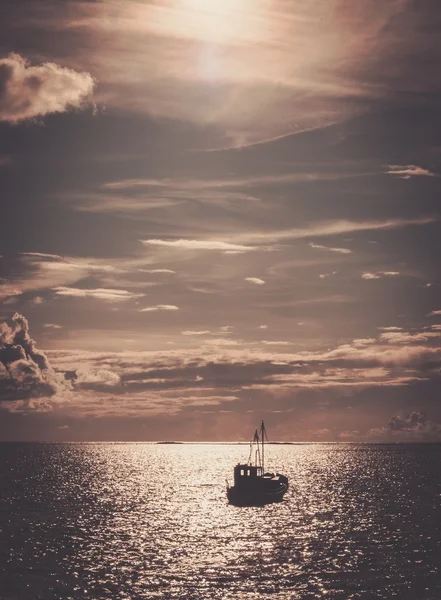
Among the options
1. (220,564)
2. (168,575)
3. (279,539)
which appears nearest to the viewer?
(168,575)

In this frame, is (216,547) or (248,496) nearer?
(216,547)

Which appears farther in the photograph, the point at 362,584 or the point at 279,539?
the point at 279,539

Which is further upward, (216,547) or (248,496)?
(248,496)

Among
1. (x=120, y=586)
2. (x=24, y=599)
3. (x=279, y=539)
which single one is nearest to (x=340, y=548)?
(x=279, y=539)

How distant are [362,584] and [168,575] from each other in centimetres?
1695

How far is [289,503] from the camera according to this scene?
12775cm

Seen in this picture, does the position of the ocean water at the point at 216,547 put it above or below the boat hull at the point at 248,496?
below

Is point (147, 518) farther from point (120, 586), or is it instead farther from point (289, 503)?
point (120, 586)

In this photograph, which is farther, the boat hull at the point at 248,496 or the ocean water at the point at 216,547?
the boat hull at the point at 248,496

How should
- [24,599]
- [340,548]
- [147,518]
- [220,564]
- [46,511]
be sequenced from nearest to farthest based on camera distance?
[24,599], [220,564], [340,548], [147,518], [46,511]

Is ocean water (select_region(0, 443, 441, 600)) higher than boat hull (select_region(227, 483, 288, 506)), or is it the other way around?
boat hull (select_region(227, 483, 288, 506))

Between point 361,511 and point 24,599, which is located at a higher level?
point 361,511

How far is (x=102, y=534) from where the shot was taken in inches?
3526

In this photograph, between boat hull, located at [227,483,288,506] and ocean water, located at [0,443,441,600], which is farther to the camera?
boat hull, located at [227,483,288,506]
